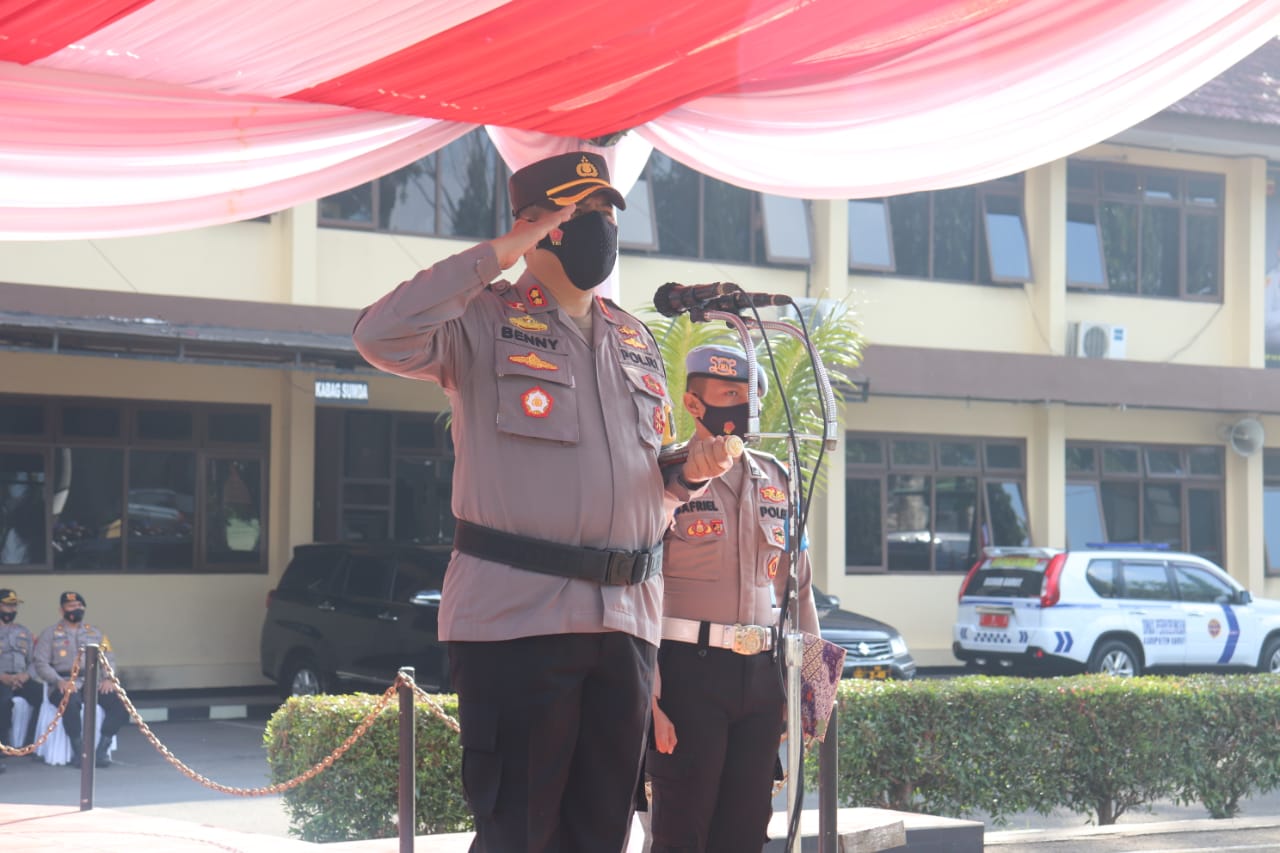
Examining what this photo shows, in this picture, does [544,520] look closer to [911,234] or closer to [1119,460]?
[911,234]

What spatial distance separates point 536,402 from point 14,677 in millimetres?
10024

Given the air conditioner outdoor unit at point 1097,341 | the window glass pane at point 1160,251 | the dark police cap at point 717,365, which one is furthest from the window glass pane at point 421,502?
the dark police cap at point 717,365

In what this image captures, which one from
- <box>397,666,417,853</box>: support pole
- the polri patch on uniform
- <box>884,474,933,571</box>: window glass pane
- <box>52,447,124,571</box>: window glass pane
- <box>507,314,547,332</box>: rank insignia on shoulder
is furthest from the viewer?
<box>884,474,933,571</box>: window glass pane

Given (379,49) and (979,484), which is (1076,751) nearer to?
(379,49)

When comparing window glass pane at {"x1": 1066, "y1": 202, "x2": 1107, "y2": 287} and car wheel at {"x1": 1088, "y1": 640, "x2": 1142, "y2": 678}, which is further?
window glass pane at {"x1": 1066, "y1": 202, "x2": 1107, "y2": 287}

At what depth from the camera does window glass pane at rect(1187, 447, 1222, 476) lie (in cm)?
2255

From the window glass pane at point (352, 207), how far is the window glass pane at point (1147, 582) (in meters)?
9.65

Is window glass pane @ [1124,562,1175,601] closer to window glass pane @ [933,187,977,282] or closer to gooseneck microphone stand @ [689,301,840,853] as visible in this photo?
window glass pane @ [933,187,977,282]

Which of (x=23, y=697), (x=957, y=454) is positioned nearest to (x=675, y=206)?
(x=957, y=454)

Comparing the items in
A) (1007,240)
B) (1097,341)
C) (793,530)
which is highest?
(1007,240)

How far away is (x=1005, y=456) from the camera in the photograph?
21.3m

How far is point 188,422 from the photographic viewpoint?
54.9 feet

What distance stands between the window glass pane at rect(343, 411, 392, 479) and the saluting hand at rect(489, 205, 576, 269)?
47.7 feet

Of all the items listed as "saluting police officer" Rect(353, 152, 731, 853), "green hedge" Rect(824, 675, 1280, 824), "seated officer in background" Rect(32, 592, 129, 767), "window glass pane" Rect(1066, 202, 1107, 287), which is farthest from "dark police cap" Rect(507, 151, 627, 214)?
"window glass pane" Rect(1066, 202, 1107, 287)
